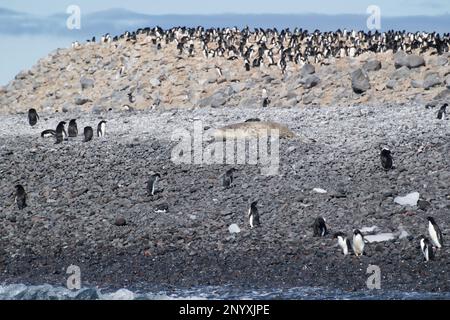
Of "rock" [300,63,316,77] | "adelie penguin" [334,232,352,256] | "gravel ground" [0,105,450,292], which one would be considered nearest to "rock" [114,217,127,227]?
"gravel ground" [0,105,450,292]

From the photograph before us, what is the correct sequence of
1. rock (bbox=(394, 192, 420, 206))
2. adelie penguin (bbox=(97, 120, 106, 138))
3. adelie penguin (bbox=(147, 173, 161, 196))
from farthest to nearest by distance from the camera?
adelie penguin (bbox=(97, 120, 106, 138)), adelie penguin (bbox=(147, 173, 161, 196)), rock (bbox=(394, 192, 420, 206))

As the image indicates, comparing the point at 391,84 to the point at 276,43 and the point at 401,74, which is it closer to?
the point at 401,74

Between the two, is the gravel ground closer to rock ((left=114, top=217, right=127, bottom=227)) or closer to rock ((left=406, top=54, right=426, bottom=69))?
rock ((left=114, top=217, right=127, bottom=227))

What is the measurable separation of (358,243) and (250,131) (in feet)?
23.6

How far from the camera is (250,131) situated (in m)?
22.7

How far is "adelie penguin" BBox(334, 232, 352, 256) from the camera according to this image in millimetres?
15984

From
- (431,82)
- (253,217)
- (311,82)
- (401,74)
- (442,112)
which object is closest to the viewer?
(253,217)

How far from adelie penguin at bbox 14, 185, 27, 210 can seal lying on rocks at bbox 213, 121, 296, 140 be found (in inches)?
203

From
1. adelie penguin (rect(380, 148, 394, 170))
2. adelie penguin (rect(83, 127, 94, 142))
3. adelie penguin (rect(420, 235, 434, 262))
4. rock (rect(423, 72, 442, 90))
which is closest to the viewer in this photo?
adelie penguin (rect(420, 235, 434, 262))

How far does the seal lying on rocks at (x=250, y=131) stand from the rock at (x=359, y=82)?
11138mm

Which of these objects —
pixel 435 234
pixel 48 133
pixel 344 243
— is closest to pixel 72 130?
pixel 48 133

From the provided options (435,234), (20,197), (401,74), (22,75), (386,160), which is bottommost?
(435,234)

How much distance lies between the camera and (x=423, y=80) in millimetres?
32969

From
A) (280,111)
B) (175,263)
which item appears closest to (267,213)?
(175,263)
